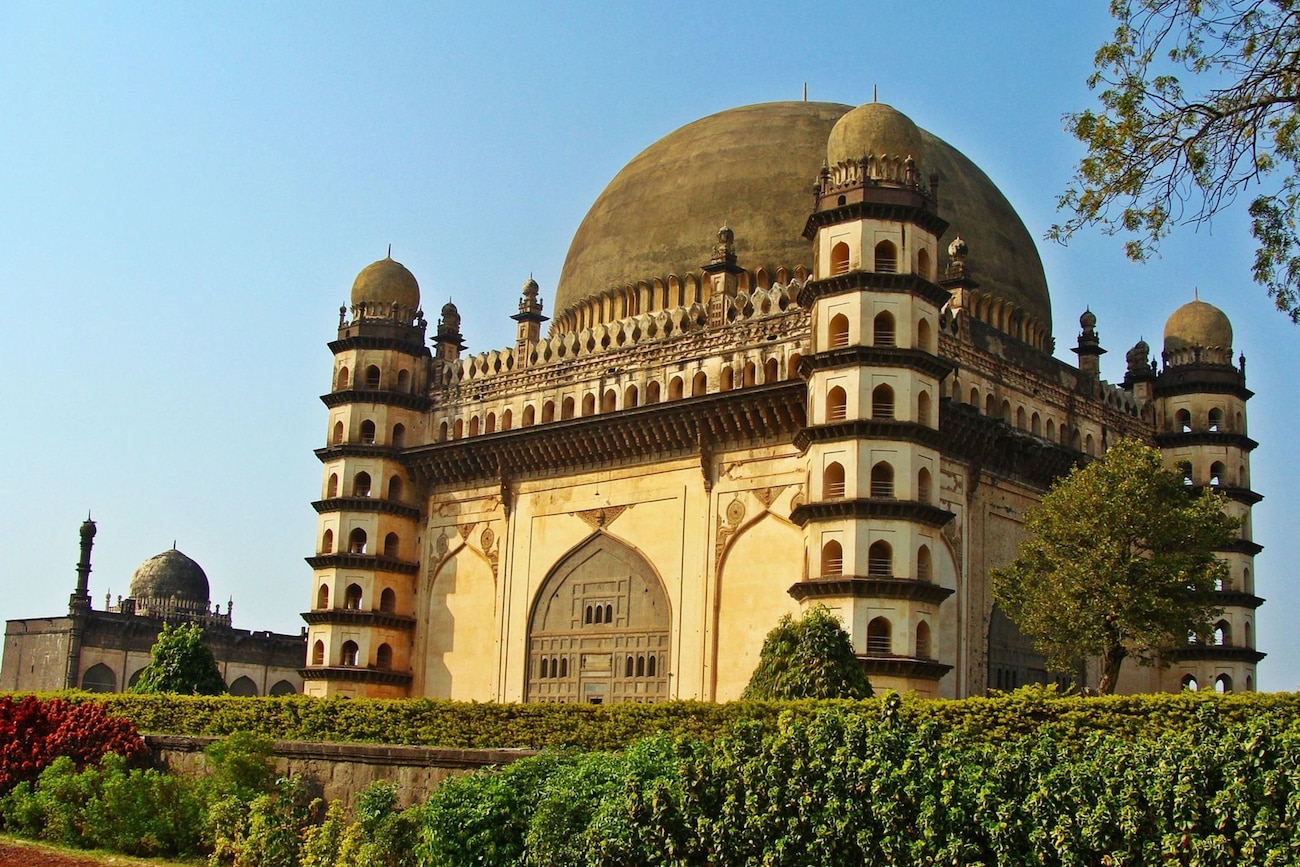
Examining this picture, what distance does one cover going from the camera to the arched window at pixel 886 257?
90.9 feet

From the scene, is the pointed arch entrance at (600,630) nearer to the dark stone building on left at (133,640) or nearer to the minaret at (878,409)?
the minaret at (878,409)

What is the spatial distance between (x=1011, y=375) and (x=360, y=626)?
15937 mm

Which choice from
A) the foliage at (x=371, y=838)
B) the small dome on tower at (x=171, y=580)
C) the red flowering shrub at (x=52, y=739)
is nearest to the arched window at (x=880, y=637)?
the foliage at (x=371, y=838)

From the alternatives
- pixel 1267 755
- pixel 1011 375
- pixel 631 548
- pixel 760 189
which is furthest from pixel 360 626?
pixel 1267 755

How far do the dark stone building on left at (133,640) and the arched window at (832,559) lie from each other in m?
28.7

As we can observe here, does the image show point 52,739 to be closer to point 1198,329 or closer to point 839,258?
point 839,258

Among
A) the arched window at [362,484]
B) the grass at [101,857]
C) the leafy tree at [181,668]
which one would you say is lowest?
the grass at [101,857]

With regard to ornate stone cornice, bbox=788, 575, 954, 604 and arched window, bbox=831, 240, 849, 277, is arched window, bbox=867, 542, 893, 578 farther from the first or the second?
arched window, bbox=831, 240, 849, 277

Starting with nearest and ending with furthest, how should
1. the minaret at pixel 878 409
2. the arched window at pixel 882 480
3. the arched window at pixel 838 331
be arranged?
the minaret at pixel 878 409 < the arched window at pixel 882 480 < the arched window at pixel 838 331

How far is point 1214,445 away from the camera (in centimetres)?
3431

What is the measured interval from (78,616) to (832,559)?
96.4 ft

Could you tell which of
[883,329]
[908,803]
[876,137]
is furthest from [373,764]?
[876,137]

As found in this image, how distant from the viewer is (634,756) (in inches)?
600

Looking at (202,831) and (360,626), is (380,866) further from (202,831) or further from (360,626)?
(360,626)
